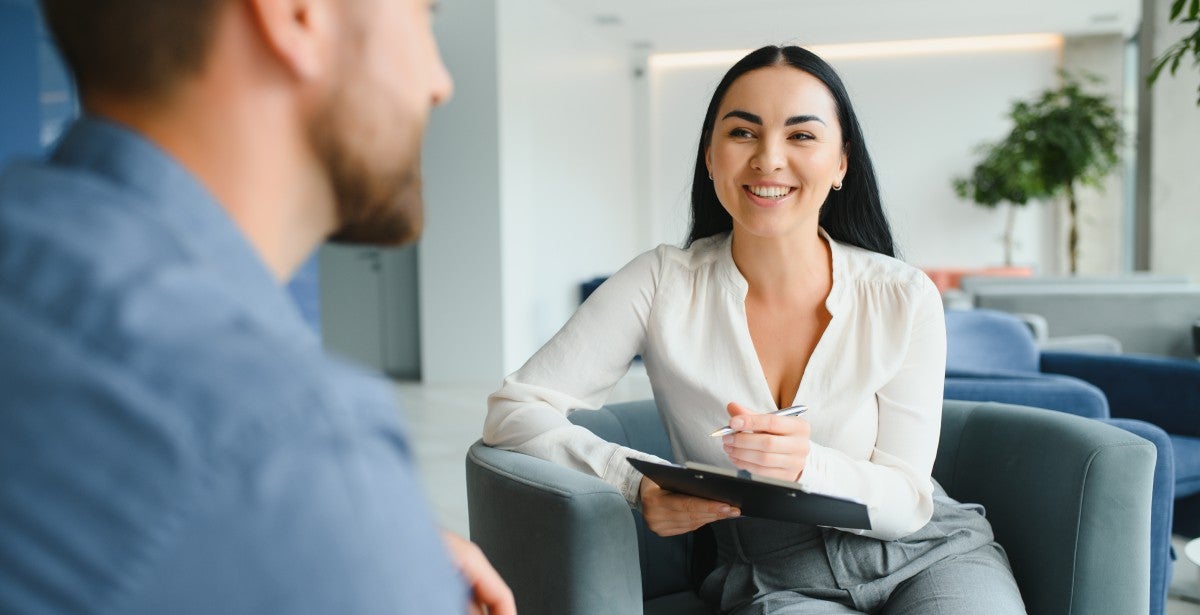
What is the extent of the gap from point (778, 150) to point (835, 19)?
9.60 m

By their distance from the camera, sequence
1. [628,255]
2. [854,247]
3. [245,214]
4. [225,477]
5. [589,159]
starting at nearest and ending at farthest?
[225,477] < [245,214] < [854,247] < [589,159] < [628,255]

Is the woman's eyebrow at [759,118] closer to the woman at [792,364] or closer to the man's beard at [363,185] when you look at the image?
the woman at [792,364]

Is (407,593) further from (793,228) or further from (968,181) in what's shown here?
(968,181)

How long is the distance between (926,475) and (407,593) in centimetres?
132

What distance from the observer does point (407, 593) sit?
460 mm

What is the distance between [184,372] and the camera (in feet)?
1.39

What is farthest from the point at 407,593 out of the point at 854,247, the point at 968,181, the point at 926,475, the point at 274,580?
the point at 968,181

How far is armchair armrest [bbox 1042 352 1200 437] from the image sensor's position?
3.44 m

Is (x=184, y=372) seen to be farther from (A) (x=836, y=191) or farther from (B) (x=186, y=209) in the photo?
(A) (x=836, y=191)

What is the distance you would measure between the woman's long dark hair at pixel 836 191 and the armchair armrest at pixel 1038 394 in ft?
2.94

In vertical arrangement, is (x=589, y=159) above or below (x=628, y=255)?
above

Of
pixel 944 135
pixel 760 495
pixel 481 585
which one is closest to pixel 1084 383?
pixel 760 495

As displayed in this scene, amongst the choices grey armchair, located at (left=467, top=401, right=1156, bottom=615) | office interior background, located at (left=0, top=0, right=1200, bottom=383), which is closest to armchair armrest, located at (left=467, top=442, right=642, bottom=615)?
grey armchair, located at (left=467, top=401, right=1156, bottom=615)

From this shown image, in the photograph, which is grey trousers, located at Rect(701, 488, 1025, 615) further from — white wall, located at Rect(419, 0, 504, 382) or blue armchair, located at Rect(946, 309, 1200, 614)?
white wall, located at Rect(419, 0, 504, 382)
